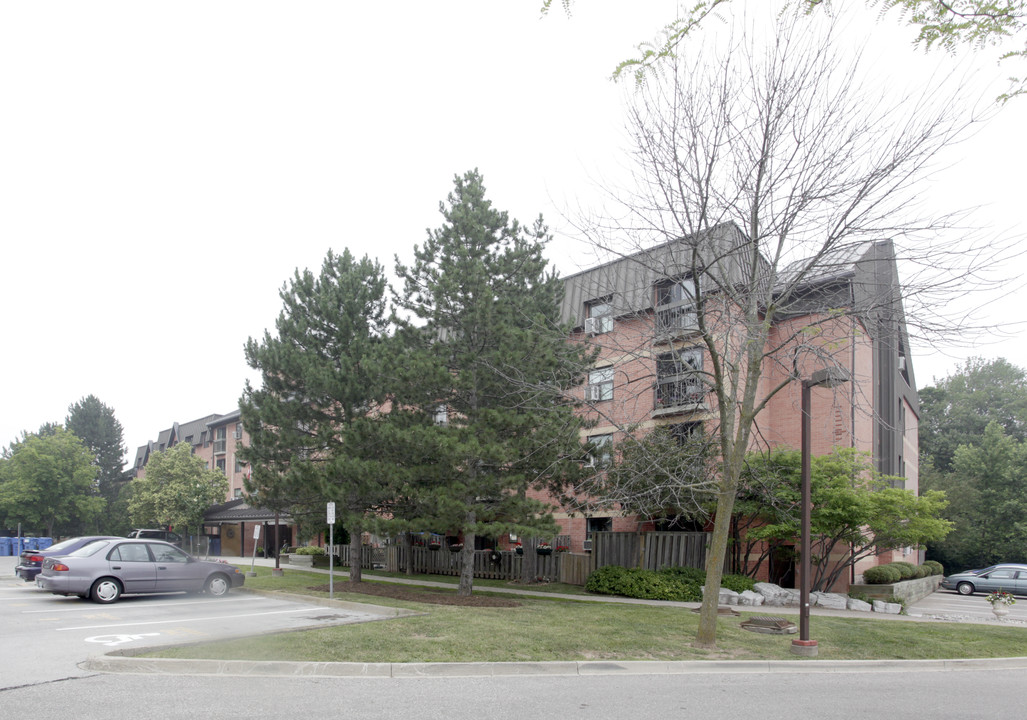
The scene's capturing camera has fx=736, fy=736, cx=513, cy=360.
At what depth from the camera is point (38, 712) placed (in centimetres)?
669

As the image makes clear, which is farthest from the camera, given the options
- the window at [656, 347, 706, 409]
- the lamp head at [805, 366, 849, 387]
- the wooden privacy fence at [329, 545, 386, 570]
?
the wooden privacy fence at [329, 545, 386, 570]

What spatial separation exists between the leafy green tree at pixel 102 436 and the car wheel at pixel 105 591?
209 ft

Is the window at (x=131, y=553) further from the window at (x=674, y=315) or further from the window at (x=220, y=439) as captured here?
the window at (x=220, y=439)

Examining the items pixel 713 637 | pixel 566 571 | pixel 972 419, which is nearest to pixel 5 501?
pixel 566 571

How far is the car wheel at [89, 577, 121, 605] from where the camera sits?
1535 cm

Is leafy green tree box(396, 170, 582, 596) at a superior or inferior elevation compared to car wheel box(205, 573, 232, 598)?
superior

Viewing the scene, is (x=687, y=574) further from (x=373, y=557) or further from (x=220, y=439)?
(x=220, y=439)

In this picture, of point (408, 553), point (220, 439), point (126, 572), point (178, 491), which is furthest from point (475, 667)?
point (220, 439)

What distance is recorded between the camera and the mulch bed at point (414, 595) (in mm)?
18000

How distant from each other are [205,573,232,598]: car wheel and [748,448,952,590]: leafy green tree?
13.7m

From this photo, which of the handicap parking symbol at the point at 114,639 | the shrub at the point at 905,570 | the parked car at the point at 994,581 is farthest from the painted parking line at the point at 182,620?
the parked car at the point at 994,581

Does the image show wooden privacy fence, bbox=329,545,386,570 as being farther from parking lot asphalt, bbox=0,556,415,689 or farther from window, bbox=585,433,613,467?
window, bbox=585,433,613,467

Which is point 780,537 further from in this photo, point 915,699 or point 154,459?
point 154,459

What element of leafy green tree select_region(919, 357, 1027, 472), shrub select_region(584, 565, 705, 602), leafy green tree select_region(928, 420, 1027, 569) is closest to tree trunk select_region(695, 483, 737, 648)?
shrub select_region(584, 565, 705, 602)
